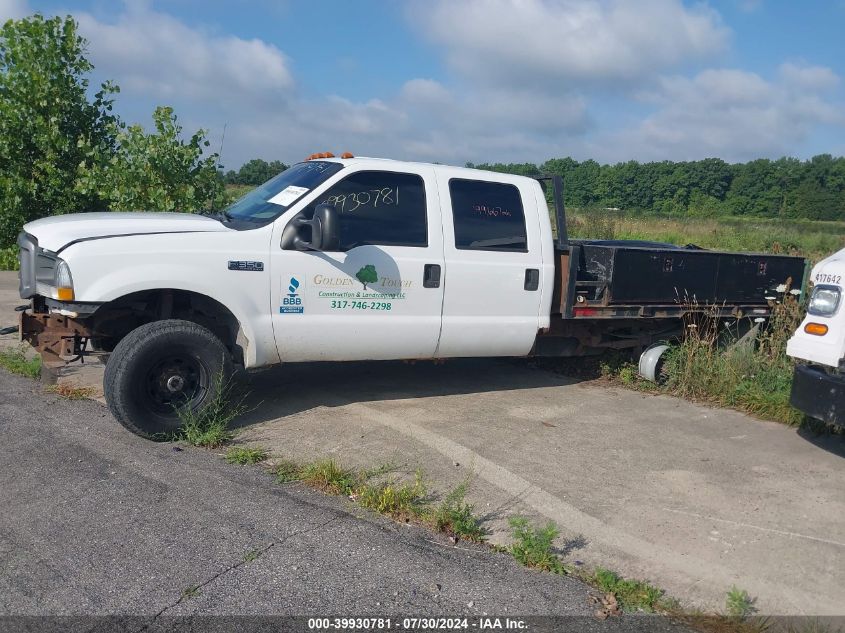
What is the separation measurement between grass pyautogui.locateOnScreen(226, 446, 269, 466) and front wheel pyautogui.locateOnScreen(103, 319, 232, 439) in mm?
516

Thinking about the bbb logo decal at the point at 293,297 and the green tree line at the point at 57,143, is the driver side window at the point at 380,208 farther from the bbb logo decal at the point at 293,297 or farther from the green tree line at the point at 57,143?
the green tree line at the point at 57,143

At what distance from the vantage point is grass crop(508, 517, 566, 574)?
3.68 metres

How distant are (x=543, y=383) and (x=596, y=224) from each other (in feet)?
40.7

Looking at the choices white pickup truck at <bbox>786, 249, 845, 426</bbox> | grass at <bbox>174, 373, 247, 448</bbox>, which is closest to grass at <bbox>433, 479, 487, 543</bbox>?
grass at <bbox>174, 373, 247, 448</bbox>

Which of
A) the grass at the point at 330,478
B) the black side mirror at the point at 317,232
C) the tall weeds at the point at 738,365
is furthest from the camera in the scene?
the tall weeds at the point at 738,365

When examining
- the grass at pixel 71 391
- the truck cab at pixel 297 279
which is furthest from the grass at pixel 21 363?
the truck cab at pixel 297 279

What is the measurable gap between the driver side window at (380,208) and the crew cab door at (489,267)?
0.82ft

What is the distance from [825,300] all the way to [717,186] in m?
49.5

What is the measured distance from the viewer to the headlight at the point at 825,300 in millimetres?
4832

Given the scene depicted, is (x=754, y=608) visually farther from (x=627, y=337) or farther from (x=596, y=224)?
(x=596, y=224)

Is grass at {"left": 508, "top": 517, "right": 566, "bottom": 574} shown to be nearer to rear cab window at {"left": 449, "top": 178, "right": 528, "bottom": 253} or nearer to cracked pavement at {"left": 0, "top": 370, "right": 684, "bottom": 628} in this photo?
cracked pavement at {"left": 0, "top": 370, "right": 684, "bottom": 628}

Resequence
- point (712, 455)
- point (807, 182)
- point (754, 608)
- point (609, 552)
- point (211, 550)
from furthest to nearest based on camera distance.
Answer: point (807, 182)
point (712, 455)
point (609, 552)
point (211, 550)
point (754, 608)

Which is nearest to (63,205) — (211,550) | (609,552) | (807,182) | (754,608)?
(211,550)

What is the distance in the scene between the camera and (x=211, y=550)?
364 cm
